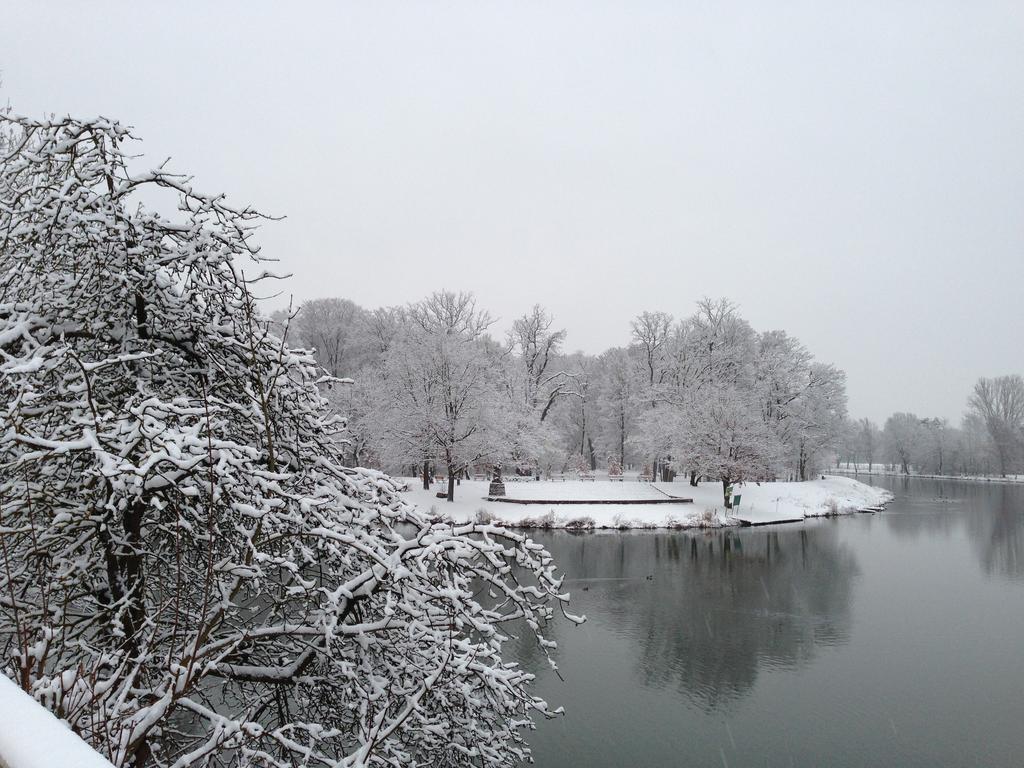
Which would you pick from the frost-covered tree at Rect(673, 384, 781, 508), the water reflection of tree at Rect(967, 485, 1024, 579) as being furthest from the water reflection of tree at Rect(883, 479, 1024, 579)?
the frost-covered tree at Rect(673, 384, 781, 508)

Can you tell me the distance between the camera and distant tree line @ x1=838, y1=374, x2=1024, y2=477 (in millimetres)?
75438

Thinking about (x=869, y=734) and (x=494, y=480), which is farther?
(x=494, y=480)

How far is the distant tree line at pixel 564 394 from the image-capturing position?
33969 mm

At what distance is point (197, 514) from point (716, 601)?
17447 millimetres

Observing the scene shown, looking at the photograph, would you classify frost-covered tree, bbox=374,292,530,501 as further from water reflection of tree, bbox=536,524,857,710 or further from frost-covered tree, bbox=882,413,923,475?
frost-covered tree, bbox=882,413,923,475

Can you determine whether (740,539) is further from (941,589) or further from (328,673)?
(328,673)

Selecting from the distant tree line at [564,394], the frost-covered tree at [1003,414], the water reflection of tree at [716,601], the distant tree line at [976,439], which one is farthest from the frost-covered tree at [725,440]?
the frost-covered tree at [1003,414]

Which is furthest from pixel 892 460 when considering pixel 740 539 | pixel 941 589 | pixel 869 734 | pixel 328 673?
pixel 328 673

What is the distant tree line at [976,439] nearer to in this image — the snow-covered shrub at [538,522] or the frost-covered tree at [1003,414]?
the frost-covered tree at [1003,414]

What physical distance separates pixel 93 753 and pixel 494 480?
1387 inches

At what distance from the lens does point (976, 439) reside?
84.1 metres

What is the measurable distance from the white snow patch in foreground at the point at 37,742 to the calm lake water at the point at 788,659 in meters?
10.0

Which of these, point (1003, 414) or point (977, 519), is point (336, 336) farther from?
point (1003, 414)

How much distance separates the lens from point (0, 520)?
3746mm
